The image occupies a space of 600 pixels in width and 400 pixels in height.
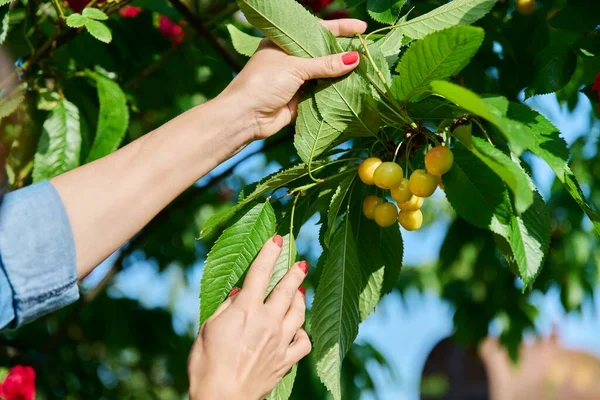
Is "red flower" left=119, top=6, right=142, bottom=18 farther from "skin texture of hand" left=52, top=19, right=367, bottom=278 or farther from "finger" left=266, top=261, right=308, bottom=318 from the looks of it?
"finger" left=266, top=261, right=308, bottom=318

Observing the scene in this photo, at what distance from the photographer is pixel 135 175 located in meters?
1.03

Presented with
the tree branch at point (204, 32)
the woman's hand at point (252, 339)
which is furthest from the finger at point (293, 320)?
the tree branch at point (204, 32)

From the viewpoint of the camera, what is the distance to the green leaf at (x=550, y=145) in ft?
3.22

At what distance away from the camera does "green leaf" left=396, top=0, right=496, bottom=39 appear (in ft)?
3.58

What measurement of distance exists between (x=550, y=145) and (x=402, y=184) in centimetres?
20

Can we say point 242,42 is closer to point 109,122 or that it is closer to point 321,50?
point 321,50

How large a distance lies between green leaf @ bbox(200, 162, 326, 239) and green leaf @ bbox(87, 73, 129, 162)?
512mm

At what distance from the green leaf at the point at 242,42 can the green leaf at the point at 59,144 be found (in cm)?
48

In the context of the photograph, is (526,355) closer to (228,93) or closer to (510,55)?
(510,55)

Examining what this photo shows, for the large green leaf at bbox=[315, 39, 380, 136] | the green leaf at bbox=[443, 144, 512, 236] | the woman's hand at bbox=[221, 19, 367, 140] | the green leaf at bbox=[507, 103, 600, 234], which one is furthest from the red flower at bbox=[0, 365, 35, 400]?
the green leaf at bbox=[507, 103, 600, 234]

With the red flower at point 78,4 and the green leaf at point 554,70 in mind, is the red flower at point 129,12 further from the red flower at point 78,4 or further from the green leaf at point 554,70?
the green leaf at point 554,70

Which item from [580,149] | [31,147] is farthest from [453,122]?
[580,149]

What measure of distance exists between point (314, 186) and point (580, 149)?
7.08ft

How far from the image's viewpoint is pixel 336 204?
1142 mm
